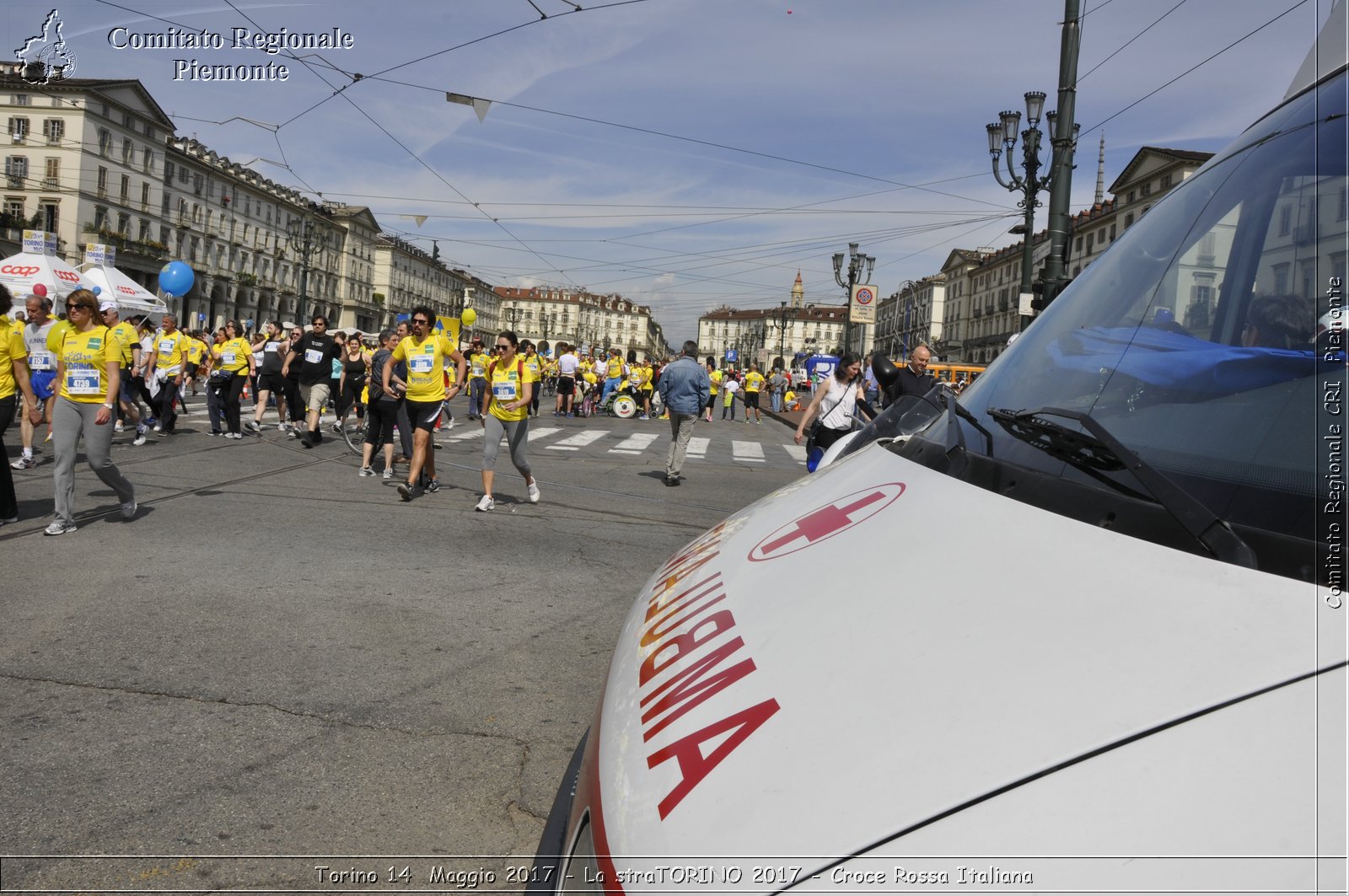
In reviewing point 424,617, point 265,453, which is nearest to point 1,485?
point 424,617

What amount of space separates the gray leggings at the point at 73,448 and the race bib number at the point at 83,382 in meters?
0.09

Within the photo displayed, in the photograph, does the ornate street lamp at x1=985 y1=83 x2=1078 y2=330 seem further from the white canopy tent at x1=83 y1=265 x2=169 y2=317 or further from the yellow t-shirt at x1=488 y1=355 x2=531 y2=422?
the white canopy tent at x1=83 y1=265 x2=169 y2=317

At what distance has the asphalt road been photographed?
8.98 ft

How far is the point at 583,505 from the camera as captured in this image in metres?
10.1

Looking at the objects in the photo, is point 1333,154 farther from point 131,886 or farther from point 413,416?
point 413,416

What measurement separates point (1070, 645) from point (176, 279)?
22098 millimetres

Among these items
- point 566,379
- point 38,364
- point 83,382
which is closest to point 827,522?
point 83,382

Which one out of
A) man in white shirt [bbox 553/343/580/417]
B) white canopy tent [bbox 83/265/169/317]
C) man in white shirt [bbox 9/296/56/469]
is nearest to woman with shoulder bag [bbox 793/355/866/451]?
man in white shirt [bbox 9/296/56/469]

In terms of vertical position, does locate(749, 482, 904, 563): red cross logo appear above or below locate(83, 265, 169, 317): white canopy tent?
below

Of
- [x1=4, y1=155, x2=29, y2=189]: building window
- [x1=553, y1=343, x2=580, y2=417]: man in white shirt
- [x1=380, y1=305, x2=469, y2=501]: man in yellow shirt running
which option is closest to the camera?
[x1=380, y1=305, x2=469, y2=501]: man in yellow shirt running

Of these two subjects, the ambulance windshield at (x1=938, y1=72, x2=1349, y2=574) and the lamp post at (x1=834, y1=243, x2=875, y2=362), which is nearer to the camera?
the ambulance windshield at (x1=938, y1=72, x2=1349, y2=574)

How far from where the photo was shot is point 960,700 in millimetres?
1109

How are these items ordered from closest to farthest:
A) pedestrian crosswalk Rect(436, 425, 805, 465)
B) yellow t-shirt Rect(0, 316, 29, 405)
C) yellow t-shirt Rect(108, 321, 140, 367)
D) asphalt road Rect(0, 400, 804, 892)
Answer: asphalt road Rect(0, 400, 804, 892), yellow t-shirt Rect(0, 316, 29, 405), yellow t-shirt Rect(108, 321, 140, 367), pedestrian crosswalk Rect(436, 425, 805, 465)

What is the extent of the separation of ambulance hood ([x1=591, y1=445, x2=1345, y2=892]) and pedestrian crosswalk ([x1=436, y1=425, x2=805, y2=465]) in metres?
14.8
